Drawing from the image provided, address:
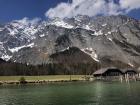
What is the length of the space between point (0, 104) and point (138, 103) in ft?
84.9

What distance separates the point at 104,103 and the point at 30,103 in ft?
46.1

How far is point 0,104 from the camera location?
217 feet

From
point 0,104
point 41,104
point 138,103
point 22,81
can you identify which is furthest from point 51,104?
point 22,81

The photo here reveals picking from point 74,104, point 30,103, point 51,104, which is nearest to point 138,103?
point 74,104

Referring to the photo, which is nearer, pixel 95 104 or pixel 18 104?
pixel 95 104

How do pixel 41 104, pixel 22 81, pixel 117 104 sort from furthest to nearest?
pixel 22 81 → pixel 41 104 → pixel 117 104

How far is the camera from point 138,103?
5912 cm

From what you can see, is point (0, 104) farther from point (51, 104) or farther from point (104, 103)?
point (104, 103)

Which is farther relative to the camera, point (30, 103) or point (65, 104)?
point (30, 103)

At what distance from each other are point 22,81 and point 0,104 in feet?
373

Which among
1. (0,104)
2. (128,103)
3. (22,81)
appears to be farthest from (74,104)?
(22,81)

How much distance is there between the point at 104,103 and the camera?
6175cm

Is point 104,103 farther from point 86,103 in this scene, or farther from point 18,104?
point 18,104

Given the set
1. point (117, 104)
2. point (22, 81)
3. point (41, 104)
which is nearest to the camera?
point (117, 104)
